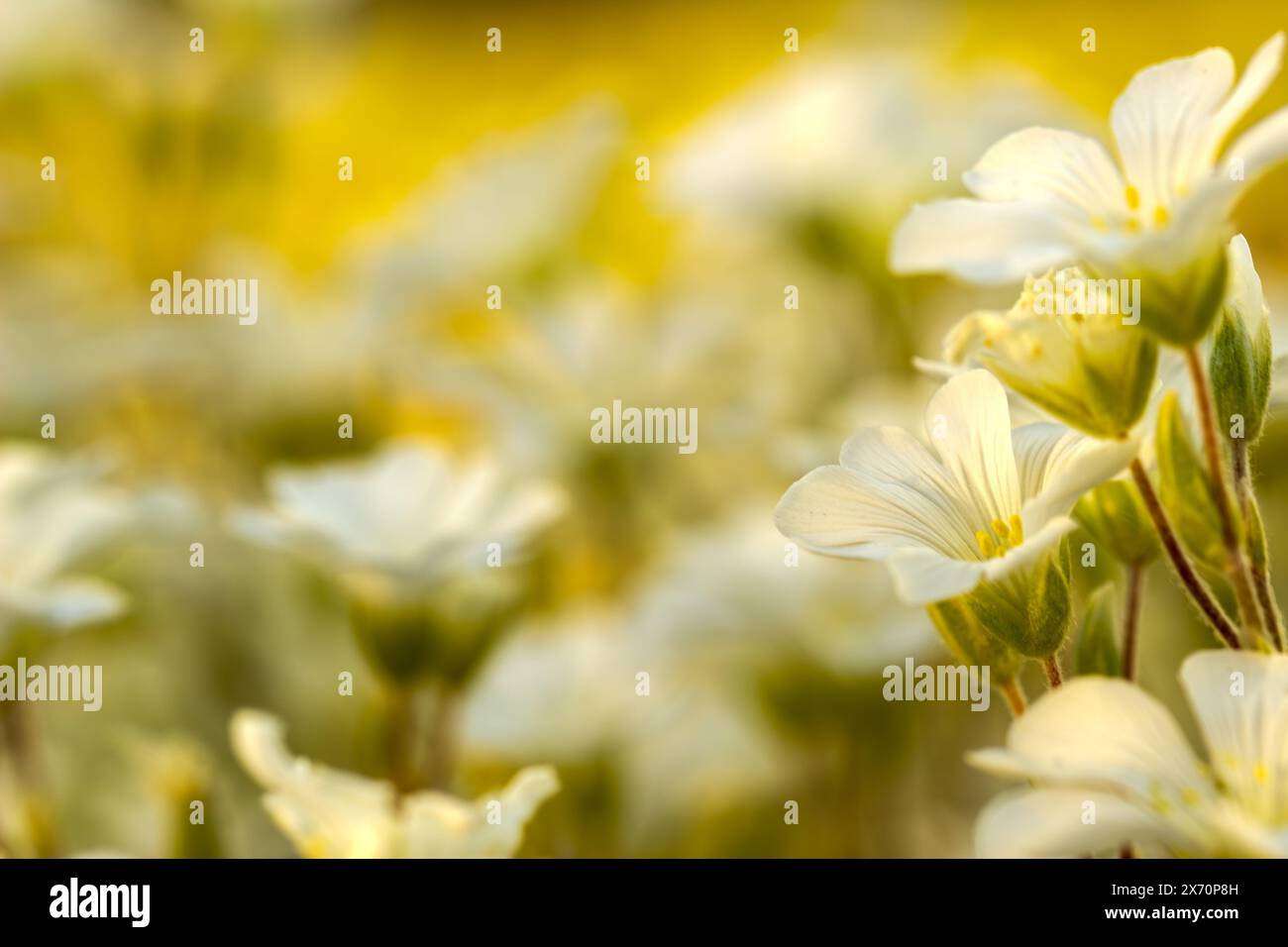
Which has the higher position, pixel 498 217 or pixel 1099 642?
pixel 498 217

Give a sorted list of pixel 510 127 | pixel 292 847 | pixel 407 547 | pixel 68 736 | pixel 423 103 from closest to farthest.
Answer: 1. pixel 407 547
2. pixel 292 847
3. pixel 68 736
4. pixel 510 127
5. pixel 423 103

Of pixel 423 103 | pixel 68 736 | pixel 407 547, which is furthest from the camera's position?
pixel 423 103

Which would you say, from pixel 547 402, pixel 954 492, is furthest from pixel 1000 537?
pixel 547 402

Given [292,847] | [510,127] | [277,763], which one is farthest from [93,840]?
[510,127]

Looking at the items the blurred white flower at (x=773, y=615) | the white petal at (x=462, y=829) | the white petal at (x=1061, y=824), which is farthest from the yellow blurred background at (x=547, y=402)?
the white petal at (x=1061, y=824)

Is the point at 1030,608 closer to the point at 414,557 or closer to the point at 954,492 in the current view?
the point at 954,492

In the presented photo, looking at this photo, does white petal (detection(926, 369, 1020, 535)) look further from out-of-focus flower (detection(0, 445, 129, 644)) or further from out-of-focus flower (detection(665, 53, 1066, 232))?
out-of-focus flower (detection(665, 53, 1066, 232))

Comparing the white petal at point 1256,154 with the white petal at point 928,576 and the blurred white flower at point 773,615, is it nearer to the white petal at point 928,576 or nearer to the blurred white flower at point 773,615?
the white petal at point 928,576
